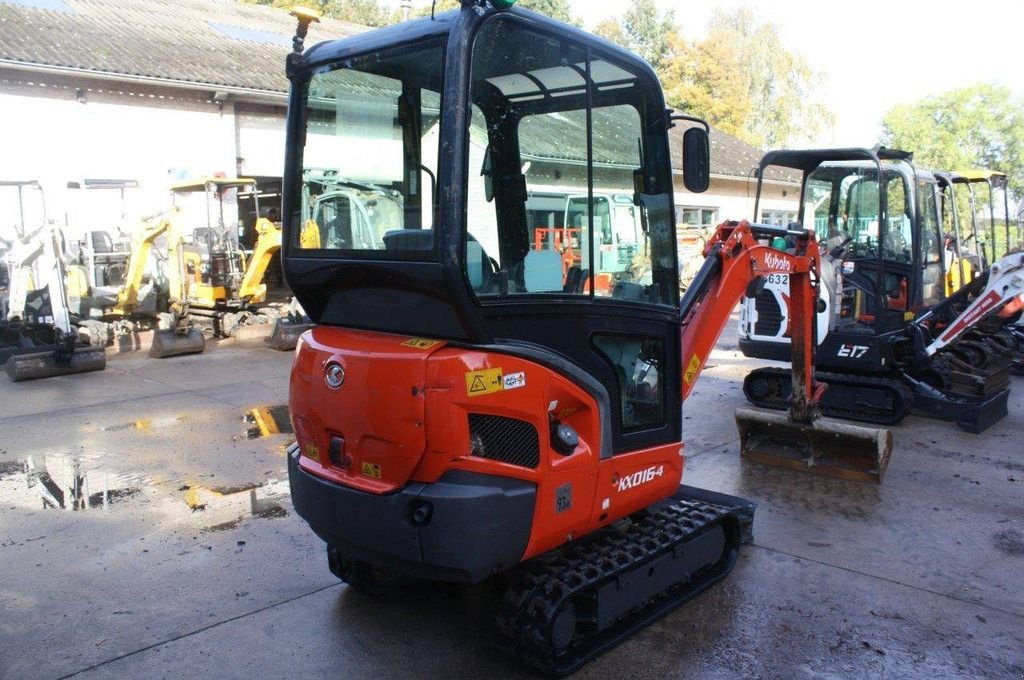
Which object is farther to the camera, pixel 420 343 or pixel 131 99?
pixel 131 99

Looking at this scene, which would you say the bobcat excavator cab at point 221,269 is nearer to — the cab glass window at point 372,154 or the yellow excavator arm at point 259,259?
the yellow excavator arm at point 259,259

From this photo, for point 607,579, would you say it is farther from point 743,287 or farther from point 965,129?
point 965,129

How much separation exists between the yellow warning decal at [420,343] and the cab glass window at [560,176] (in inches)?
10.9

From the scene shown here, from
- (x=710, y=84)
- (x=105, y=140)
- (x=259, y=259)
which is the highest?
(x=710, y=84)

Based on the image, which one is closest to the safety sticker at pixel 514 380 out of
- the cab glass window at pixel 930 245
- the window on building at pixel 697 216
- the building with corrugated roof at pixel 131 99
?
the cab glass window at pixel 930 245

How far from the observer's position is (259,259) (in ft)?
43.8

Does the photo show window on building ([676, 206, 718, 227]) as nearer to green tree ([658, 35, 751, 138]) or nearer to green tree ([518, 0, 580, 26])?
green tree ([658, 35, 751, 138])

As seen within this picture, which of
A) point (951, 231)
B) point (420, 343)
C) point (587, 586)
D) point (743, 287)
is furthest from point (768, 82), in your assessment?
point (420, 343)

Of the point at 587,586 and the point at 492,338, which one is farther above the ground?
the point at 492,338

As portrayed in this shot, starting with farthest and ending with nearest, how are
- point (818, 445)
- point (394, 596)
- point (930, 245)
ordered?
point (930, 245)
point (818, 445)
point (394, 596)

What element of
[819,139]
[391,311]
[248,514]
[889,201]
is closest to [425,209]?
[391,311]

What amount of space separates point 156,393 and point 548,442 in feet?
23.7

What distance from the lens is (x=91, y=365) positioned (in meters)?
10.5

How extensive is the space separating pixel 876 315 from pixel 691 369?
170 inches
